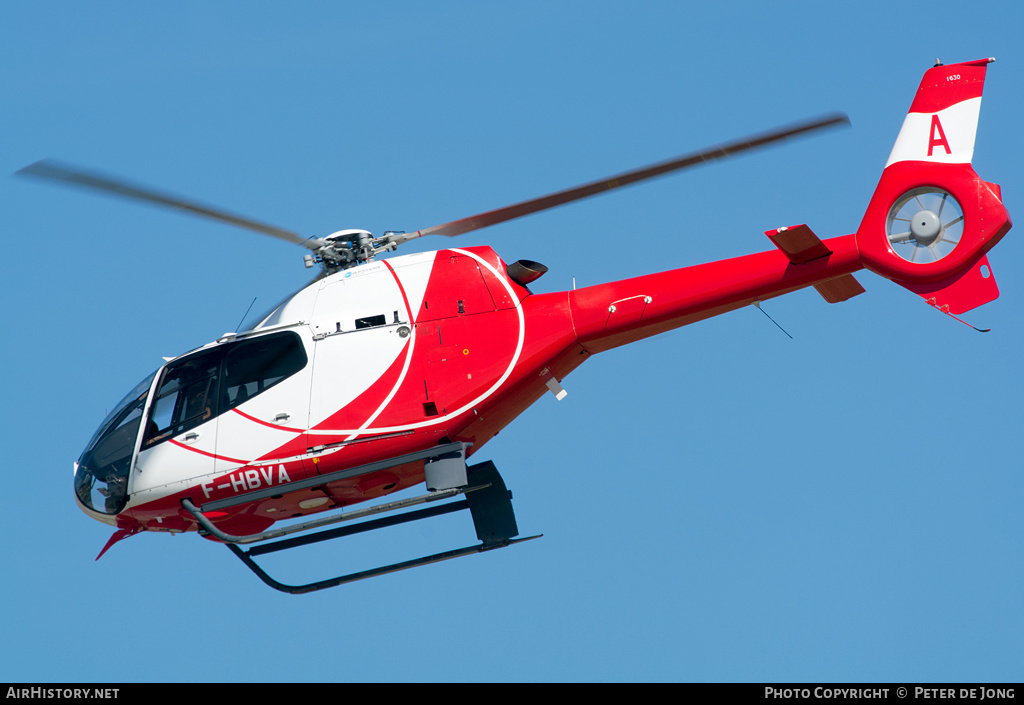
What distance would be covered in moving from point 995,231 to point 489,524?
699cm

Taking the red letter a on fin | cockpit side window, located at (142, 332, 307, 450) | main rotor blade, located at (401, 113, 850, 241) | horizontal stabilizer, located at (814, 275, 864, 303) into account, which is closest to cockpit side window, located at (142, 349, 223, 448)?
cockpit side window, located at (142, 332, 307, 450)

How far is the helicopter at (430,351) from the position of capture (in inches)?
608

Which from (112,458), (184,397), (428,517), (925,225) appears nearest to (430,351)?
(428,517)

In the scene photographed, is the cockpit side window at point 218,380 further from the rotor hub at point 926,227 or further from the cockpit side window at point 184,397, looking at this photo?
the rotor hub at point 926,227

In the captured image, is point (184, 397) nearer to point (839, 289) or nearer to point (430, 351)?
point (430, 351)

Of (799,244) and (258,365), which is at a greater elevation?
(799,244)

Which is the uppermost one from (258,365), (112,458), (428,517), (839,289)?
(839,289)

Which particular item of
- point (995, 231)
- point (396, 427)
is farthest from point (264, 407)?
point (995, 231)

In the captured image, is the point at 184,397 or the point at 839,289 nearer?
the point at 839,289

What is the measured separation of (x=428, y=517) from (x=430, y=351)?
213 cm

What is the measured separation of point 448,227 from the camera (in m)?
15.9

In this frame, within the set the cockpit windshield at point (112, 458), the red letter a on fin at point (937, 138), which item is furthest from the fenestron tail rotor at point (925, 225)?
the cockpit windshield at point (112, 458)

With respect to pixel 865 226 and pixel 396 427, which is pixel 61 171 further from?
pixel 865 226

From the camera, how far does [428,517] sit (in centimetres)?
1638
